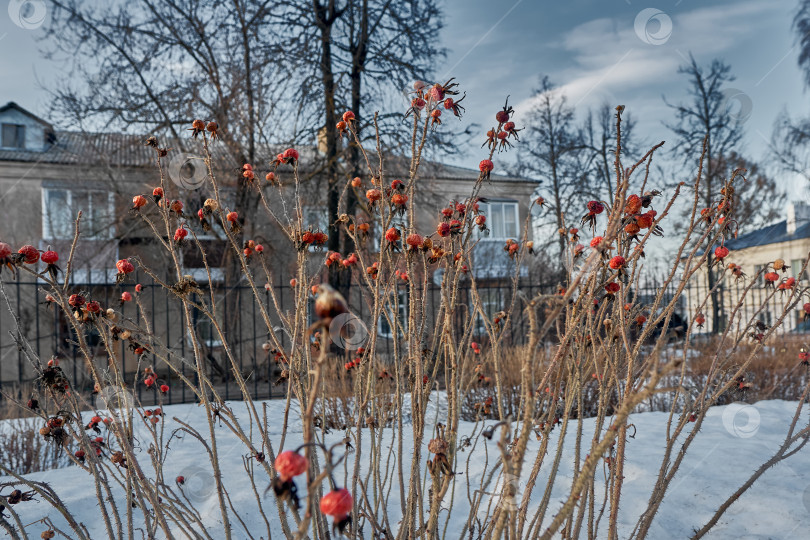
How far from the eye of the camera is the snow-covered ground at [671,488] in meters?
2.59

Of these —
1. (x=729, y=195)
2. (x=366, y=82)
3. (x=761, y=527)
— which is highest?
(x=366, y=82)

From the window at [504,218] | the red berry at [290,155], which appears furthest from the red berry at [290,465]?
the window at [504,218]

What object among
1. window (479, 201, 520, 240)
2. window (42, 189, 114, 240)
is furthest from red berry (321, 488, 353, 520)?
window (479, 201, 520, 240)

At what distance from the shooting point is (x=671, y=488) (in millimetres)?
2943

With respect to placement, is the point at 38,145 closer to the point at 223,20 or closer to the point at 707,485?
the point at 223,20

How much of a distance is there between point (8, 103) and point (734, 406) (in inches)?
689

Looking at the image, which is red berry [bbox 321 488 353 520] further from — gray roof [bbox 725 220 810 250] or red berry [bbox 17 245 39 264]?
gray roof [bbox 725 220 810 250]

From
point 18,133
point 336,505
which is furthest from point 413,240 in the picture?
point 18,133

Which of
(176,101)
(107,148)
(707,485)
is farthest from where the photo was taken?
(107,148)

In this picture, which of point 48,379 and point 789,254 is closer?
point 48,379

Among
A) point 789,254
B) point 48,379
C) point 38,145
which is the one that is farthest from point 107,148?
point 789,254

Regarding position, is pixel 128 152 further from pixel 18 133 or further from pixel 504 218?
pixel 504 218

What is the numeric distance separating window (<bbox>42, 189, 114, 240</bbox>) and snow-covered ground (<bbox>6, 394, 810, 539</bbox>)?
7.66 meters

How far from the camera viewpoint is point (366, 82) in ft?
32.2
